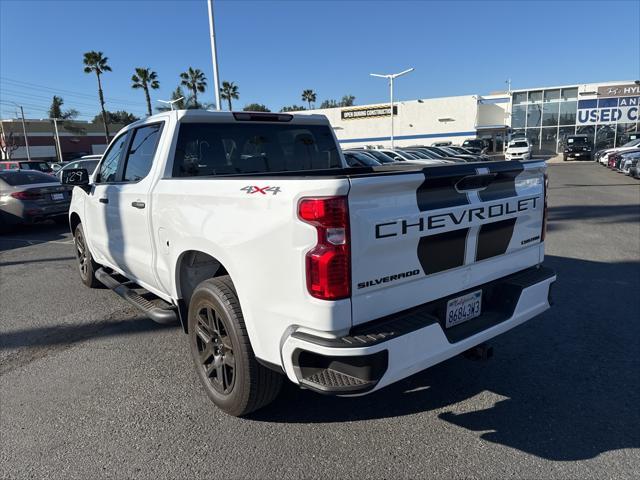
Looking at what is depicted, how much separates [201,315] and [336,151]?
2274 mm

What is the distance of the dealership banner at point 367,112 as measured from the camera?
54688 millimetres

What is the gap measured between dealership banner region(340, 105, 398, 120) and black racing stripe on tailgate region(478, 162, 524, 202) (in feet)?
176

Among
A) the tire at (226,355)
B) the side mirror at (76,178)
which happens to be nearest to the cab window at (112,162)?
the side mirror at (76,178)

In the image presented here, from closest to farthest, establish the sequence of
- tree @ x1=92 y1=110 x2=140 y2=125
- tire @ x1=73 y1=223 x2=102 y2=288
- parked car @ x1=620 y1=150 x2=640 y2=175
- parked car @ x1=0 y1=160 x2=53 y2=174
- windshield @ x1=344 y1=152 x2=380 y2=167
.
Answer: tire @ x1=73 y1=223 x2=102 y2=288
windshield @ x1=344 y1=152 x2=380 y2=167
parked car @ x1=0 y1=160 x2=53 y2=174
parked car @ x1=620 y1=150 x2=640 y2=175
tree @ x1=92 y1=110 x2=140 y2=125

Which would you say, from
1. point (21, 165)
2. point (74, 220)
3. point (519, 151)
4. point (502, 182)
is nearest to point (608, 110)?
point (519, 151)

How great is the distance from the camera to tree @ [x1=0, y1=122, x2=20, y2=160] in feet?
186

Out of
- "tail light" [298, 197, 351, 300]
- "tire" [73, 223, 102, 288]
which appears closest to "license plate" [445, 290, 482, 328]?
"tail light" [298, 197, 351, 300]

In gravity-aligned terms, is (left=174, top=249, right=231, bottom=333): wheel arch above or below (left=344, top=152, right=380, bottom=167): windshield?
below

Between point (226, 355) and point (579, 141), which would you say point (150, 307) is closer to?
point (226, 355)

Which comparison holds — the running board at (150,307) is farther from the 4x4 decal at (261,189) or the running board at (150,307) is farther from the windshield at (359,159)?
the windshield at (359,159)

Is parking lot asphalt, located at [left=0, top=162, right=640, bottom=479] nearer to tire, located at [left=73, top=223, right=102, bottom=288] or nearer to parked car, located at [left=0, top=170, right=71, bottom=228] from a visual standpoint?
tire, located at [left=73, top=223, right=102, bottom=288]

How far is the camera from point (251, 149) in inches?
165

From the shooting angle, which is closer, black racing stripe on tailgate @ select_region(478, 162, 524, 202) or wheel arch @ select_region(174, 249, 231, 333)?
black racing stripe on tailgate @ select_region(478, 162, 524, 202)

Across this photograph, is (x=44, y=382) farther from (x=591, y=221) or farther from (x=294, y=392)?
(x=591, y=221)
